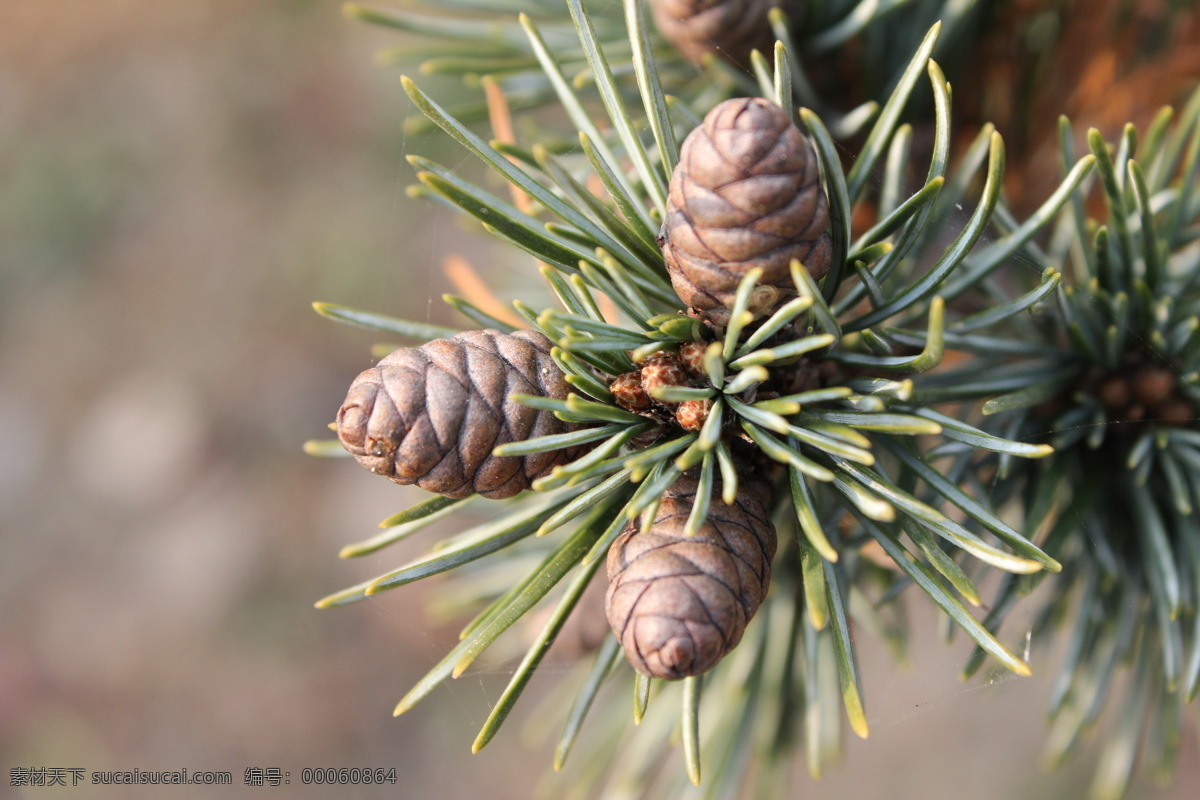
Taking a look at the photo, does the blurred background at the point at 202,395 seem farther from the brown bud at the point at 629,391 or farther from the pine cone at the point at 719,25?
the brown bud at the point at 629,391

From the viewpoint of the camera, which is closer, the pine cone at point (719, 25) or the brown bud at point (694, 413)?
the brown bud at point (694, 413)

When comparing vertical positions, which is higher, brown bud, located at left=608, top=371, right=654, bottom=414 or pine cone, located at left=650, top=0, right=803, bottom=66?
pine cone, located at left=650, top=0, right=803, bottom=66

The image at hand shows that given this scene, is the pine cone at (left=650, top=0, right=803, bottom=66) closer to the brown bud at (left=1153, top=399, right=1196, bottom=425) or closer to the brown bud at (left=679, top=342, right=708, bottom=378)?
the brown bud at (left=679, top=342, right=708, bottom=378)

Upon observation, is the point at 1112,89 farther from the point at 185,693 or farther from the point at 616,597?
the point at 185,693

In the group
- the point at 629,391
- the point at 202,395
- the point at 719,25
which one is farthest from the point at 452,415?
the point at 202,395

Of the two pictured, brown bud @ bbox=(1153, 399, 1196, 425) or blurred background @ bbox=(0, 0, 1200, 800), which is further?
blurred background @ bbox=(0, 0, 1200, 800)

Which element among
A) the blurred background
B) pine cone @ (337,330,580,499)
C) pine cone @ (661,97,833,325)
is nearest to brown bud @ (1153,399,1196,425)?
pine cone @ (661,97,833,325)

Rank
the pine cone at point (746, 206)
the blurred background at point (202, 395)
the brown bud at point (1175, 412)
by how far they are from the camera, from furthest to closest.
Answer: the blurred background at point (202, 395) < the brown bud at point (1175, 412) < the pine cone at point (746, 206)

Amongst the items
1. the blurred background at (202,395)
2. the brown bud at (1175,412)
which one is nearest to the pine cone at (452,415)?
the brown bud at (1175,412)
